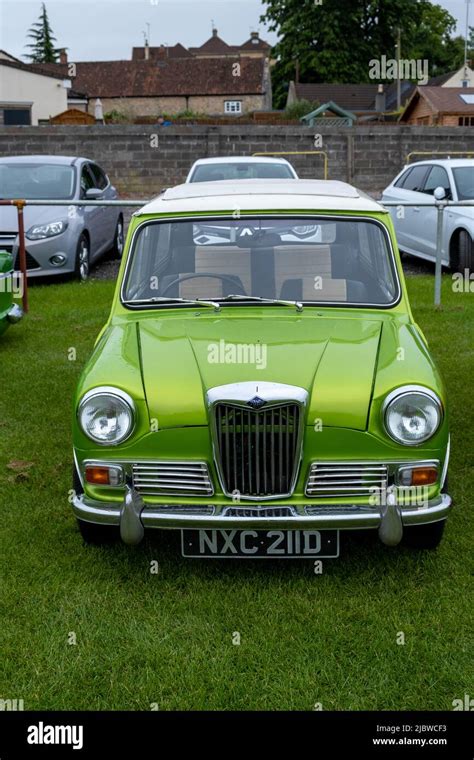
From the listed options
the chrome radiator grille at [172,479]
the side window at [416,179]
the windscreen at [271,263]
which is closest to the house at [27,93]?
the side window at [416,179]

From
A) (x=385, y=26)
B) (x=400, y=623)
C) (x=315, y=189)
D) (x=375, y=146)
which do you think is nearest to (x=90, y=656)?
(x=400, y=623)

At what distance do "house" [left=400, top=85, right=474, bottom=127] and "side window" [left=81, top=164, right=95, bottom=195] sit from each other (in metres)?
39.4

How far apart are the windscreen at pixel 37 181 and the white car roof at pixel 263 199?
6.44 m

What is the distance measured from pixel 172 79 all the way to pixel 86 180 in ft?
208

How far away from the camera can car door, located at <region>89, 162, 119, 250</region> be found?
511 inches

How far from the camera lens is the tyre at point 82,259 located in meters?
11.7

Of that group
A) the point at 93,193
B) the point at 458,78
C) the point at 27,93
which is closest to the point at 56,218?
the point at 93,193

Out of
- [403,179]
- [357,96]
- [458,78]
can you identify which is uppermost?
[458,78]

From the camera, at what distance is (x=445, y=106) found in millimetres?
49781

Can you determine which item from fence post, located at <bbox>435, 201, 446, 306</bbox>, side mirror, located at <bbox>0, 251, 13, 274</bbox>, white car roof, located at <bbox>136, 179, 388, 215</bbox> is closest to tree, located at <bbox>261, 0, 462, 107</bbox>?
fence post, located at <bbox>435, 201, 446, 306</bbox>

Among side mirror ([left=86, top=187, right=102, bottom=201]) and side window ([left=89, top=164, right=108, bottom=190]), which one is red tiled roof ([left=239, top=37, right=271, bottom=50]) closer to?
side window ([left=89, top=164, right=108, bottom=190])

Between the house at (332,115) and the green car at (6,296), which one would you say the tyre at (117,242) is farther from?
the house at (332,115)

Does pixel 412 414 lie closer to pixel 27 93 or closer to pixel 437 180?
pixel 437 180
